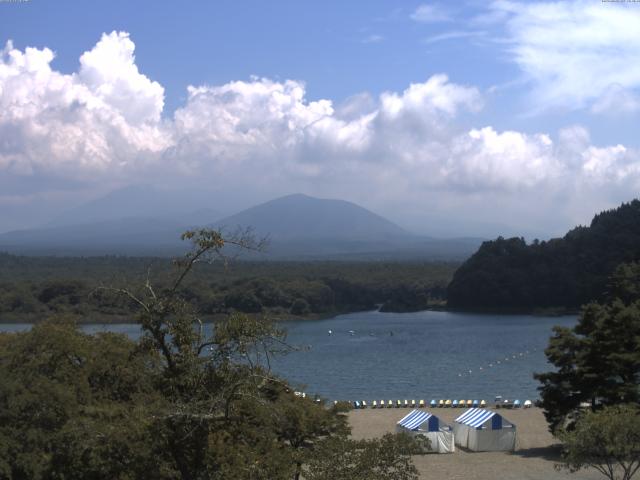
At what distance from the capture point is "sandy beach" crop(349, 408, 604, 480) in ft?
51.7

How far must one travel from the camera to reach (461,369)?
36.5 meters

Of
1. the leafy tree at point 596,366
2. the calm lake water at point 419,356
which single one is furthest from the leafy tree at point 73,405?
the leafy tree at point 596,366

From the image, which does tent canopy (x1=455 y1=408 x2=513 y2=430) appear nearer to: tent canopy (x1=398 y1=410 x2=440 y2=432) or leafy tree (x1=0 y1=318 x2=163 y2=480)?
tent canopy (x1=398 y1=410 x2=440 y2=432)

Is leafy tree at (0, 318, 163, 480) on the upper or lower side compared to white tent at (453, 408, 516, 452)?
upper

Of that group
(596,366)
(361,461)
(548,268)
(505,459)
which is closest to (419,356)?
(505,459)

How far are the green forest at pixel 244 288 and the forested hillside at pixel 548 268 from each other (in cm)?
508

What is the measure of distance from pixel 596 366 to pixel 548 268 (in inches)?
1919

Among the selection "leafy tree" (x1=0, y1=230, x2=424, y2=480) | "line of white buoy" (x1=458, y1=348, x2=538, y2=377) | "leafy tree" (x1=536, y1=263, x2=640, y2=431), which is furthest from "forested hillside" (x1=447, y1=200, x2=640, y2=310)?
"leafy tree" (x1=0, y1=230, x2=424, y2=480)

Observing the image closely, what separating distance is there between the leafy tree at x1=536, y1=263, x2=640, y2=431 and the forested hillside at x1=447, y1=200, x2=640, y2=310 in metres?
44.8

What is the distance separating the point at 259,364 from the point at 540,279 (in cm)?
5999

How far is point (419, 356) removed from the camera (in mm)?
41281

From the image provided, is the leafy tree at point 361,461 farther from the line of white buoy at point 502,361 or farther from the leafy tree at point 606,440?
the line of white buoy at point 502,361

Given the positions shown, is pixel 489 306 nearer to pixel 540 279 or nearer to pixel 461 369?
pixel 540 279

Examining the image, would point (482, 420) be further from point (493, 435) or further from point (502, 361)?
point (502, 361)
